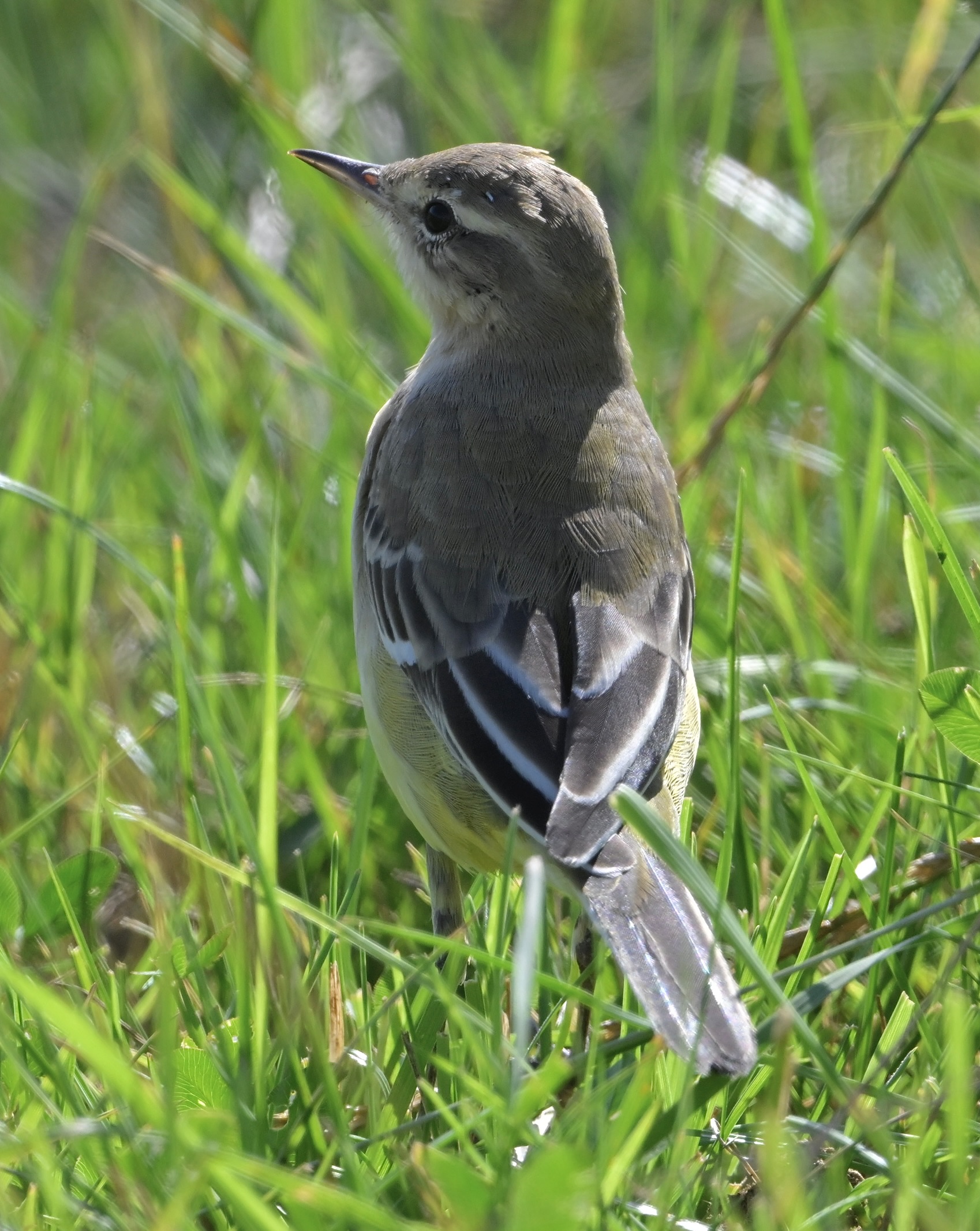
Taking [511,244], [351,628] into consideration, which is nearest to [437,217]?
[511,244]

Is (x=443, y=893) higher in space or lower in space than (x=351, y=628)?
lower

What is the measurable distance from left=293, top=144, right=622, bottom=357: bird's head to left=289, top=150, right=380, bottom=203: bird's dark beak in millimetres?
186

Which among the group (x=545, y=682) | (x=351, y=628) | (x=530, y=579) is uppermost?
(x=530, y=579)

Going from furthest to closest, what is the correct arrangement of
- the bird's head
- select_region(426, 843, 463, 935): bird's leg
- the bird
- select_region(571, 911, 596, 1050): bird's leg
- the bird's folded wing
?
the bird's head
select_region(426, 843, 463, 935): bird's leg
select_region(571, 911, 596, 1050): bird's leg
the bird's folded wing
the bird

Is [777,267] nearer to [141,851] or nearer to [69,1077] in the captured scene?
[141,851]

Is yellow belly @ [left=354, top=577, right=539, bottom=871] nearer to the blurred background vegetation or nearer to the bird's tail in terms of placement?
the blurred background vegetation

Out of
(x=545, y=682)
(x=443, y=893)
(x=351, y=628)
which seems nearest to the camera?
(x=545, y=682)

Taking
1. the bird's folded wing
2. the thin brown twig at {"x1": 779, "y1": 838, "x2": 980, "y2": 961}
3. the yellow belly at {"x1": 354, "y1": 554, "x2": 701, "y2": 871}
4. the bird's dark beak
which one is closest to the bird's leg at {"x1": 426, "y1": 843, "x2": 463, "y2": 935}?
the yellow belly at {"x1": 354, "y1": 554, "x2": 701, "y2": 871}

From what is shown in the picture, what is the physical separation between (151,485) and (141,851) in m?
2.18

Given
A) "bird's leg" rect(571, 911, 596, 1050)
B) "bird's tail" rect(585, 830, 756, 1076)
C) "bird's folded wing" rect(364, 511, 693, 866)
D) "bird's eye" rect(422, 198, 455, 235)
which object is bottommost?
"bird's leg" rect(571, 911, 596, 1050)

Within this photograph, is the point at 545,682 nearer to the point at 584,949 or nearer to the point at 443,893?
the point at 443,893

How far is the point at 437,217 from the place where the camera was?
15.5 ft

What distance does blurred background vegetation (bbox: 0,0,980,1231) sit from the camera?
272cm

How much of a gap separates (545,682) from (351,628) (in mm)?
1706
